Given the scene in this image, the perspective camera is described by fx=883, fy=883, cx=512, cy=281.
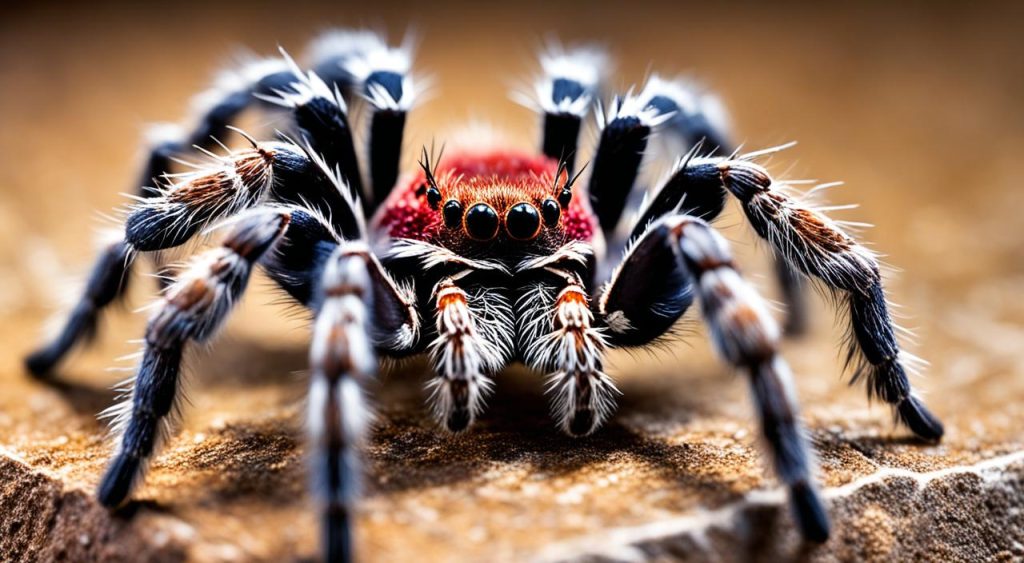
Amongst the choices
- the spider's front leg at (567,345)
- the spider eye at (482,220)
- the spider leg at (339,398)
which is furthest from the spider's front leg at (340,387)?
the spider's front leg at (567,345)

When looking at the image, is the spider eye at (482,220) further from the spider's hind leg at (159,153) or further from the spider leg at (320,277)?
the spider's hind leg at (159,153)

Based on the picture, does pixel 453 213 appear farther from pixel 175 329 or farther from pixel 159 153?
pixel 159 153

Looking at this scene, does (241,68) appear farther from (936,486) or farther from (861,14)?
(861,14)

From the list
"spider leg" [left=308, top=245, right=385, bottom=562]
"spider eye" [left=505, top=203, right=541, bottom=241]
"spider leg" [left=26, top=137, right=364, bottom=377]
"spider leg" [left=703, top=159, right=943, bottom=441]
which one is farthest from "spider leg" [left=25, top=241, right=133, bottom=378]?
"spider leg" [left=703, top=159, right=943, bottom=441]

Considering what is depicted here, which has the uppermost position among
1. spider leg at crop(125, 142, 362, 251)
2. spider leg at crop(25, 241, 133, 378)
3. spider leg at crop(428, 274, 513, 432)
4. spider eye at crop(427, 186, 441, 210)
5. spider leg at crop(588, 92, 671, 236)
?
spider leg at crop(588, 92, 671, 236)

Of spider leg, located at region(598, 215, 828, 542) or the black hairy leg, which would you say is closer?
the black hairy leg

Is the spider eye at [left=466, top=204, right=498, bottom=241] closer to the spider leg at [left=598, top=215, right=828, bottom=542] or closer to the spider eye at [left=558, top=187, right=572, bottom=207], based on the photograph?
the spider eye at [left=558, top=187, right=572, bottom=207]

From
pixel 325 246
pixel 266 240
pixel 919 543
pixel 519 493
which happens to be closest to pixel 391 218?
pixel 325 246

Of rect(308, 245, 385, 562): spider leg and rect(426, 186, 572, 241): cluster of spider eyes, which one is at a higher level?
rect(426, 186, 572, 241): cluster of spider eyes

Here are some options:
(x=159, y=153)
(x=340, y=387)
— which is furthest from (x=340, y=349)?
(x=159, y=153)
